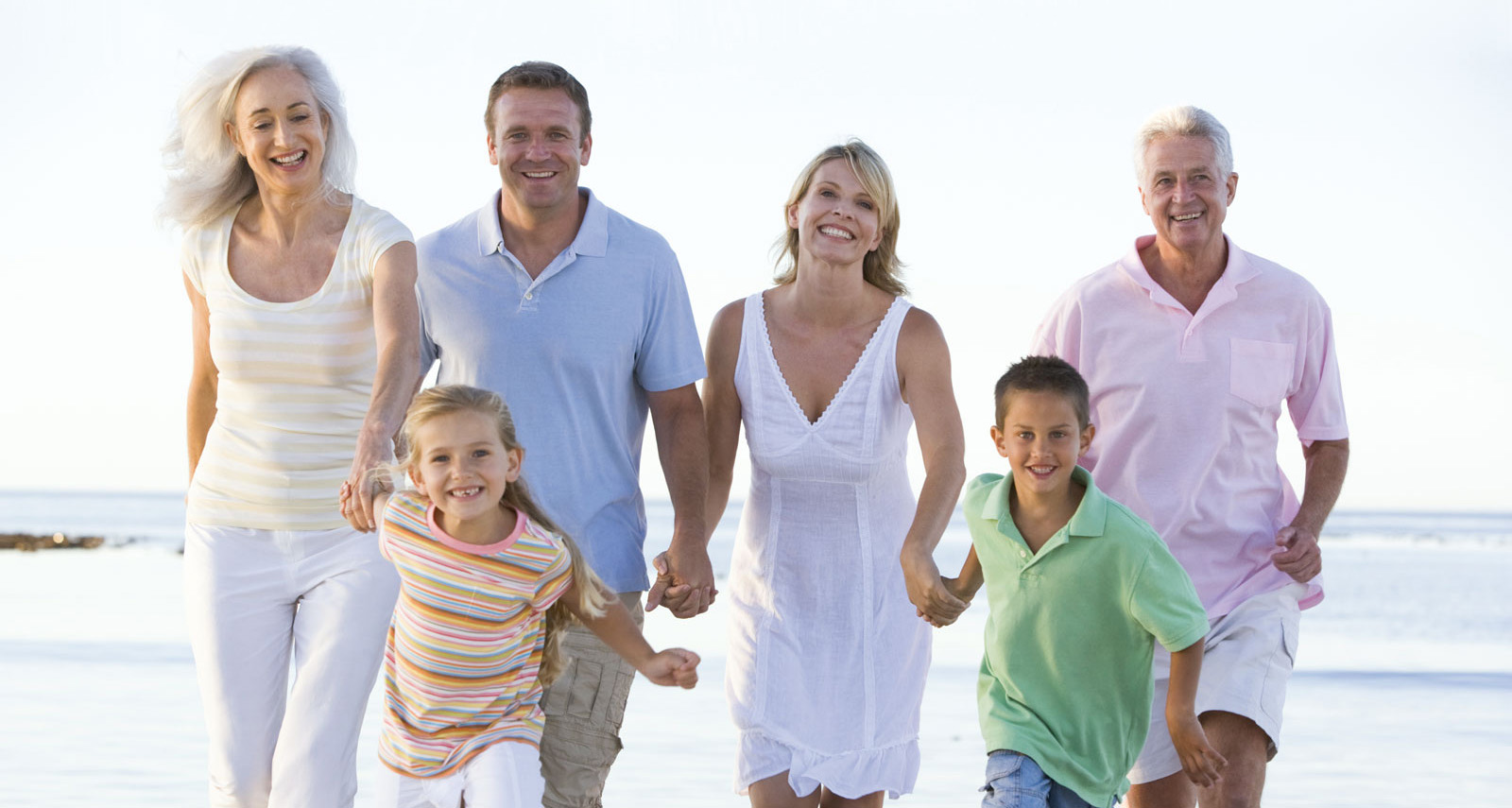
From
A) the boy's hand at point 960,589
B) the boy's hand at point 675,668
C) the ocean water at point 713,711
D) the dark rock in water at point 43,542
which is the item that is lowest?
the dark rock in water at point 43,542

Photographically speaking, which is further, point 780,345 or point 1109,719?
point 780,345

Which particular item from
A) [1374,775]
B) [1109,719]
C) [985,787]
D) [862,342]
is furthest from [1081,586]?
[1374,775]

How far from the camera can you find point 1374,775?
6570 mm

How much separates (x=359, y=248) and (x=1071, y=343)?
6.01 feet

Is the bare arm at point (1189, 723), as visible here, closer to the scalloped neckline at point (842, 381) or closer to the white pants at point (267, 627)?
the scalloped neckline at point (842, 381)

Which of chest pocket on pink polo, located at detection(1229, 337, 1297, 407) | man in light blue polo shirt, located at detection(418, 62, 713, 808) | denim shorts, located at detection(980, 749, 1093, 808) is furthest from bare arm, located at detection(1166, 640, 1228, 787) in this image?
man in light blue polo shirt, located at detection(418, 62, 713, 808)

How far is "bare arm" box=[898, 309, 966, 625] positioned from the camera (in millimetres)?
3291

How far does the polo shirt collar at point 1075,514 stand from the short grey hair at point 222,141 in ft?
5.50

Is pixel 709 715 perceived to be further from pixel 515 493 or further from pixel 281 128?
pixel 281 128

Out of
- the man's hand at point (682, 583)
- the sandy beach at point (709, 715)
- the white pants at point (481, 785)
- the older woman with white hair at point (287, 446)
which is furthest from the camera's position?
the sandy beach at point (709, 715)

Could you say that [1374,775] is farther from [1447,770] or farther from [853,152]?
[853,152]

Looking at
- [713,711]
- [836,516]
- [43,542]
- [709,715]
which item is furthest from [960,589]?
[43,542]

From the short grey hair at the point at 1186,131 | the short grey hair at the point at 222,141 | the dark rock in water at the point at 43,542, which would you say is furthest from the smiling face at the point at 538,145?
the dark rock in water at the point at 43,542

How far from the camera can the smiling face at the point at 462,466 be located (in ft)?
9.70
